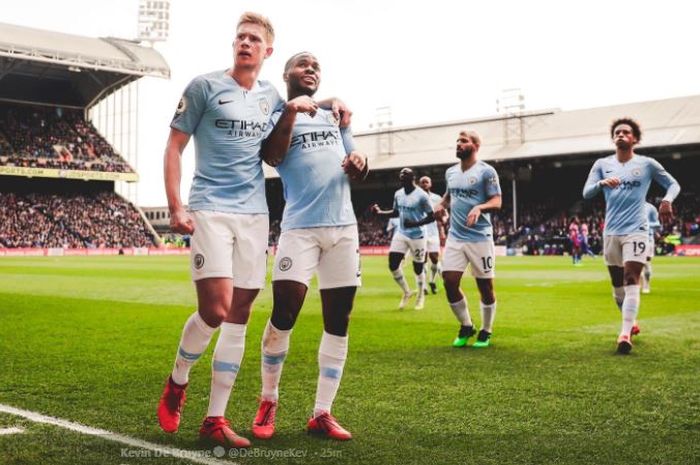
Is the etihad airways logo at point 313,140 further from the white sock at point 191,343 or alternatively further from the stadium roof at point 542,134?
the stadium roof at point 542,134

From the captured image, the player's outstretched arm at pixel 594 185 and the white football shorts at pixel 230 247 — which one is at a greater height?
the player's outstretched arm at pixel 594 185

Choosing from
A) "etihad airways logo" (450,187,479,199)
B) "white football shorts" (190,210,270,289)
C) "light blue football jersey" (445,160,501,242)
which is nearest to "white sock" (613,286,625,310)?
"light blue football jersey" (445,160,501,242)

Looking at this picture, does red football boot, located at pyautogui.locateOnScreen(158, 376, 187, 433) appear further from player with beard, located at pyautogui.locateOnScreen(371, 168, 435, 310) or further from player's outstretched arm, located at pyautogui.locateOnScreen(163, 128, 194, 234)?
player with beard, located at pyautogui.locateOnScreen(371, 168, 435, 310)

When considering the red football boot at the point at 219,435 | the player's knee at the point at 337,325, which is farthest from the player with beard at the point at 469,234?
the red football boot at the point at 219,435

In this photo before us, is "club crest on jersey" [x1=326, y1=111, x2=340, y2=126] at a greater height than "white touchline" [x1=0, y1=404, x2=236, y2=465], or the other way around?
"club crest on jersey" [x1=326, y1=111, x2=340, y2=126]

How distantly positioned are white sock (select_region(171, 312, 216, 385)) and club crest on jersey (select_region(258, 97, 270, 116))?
118 cm

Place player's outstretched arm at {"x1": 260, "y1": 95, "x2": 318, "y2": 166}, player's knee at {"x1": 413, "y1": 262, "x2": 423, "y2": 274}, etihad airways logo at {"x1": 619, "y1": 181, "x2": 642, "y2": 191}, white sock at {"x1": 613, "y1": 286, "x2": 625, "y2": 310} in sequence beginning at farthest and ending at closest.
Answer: player's knee at {"x1": 413, "y1": 262, "x2": 423, "y2": 274} → white sock at {"x1": 613, "y1": 286, "x2": 625, "y2": 310} → etihad airways logo at {"x1": 619, "y1": 181, "x2": 642, "y2": 191} → player's outstretched arm at {"x1": 260, "y1": 95, "x2": 318, "y2": 166}

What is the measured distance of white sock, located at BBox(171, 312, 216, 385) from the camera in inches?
164

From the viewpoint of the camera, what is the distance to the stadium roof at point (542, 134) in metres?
46.0

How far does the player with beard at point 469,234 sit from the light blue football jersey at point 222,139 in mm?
3888

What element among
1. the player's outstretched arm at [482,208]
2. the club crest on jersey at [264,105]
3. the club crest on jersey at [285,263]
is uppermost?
the club crest on jersey at [264,105]

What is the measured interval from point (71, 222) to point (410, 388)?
54.4 meters

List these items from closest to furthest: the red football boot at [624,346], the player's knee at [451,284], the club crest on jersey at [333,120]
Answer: the club crest on jersey at [333,120] < the red football boot at [624,346] < the player's knee at [451,284]

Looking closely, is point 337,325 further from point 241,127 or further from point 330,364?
point 241,127
